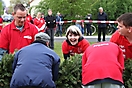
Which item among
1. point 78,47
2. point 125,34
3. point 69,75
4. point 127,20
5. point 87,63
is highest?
point 127,20

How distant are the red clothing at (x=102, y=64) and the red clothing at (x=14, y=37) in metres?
1.91

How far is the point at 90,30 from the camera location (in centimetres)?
2495

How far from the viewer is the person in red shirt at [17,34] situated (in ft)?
19.6

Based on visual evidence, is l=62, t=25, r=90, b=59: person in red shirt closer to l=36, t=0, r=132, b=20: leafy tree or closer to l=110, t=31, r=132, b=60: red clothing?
l=110, t=31, r=132, b=60: red clothing

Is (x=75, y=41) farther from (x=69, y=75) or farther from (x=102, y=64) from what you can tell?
(x=102, y=64)

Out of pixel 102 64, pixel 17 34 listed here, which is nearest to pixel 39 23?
pixel 17 34

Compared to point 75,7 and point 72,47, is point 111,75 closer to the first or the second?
point 72,47

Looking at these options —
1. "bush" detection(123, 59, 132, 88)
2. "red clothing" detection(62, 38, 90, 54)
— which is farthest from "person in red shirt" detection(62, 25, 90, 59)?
"bush" detection(123, 59, 132, 88)

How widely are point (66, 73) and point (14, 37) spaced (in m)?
1.41

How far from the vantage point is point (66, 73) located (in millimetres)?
5152

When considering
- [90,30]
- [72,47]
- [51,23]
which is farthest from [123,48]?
[90,30]

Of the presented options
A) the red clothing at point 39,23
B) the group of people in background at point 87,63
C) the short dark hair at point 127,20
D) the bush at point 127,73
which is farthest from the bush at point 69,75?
the red clothing at point 39,23

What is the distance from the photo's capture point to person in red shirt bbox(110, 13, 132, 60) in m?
4.93

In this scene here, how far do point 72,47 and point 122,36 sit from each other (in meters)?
1.61
